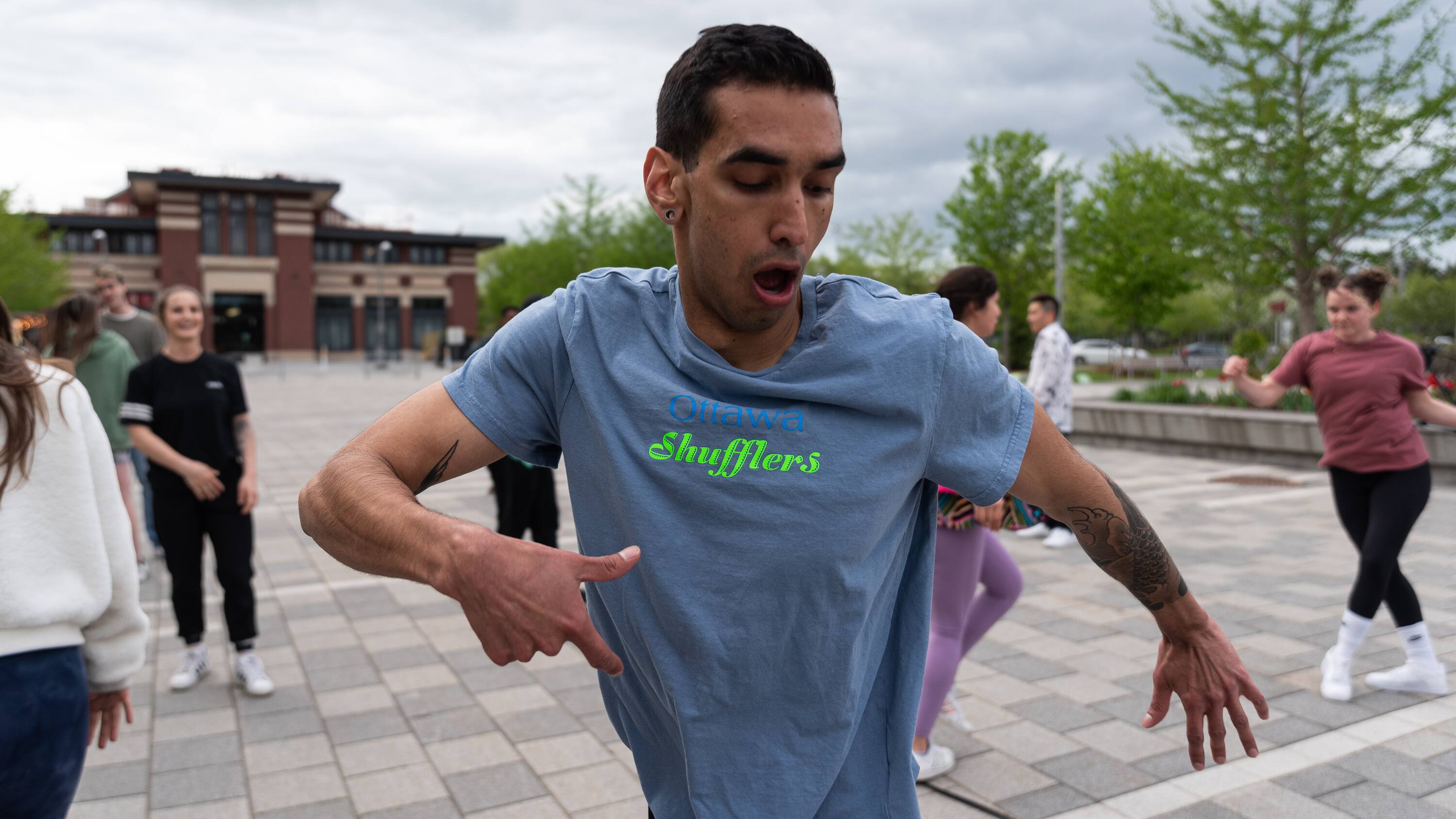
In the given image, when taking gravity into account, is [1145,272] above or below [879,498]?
above

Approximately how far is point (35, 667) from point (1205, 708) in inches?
93.4

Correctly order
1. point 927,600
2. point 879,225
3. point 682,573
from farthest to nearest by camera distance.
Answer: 1. point 879,225
2. point 927,600
3. point 682,573

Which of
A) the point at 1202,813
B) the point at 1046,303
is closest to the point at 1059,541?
the point at 1046,303

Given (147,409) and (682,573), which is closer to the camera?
(682,573)

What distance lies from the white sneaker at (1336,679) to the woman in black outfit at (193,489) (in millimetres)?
5304

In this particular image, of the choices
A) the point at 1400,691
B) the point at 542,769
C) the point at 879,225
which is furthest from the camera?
the point at 879,225

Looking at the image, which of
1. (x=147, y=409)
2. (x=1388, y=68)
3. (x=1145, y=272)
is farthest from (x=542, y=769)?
(x=1145, y=272)

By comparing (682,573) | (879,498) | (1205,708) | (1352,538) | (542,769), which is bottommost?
(542,769)

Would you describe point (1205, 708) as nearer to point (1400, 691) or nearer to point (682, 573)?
point (682, 573)

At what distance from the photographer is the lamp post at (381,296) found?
49531 millimetres

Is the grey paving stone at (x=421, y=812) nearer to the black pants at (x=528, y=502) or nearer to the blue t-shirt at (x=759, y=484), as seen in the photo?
the blue t-shirt at (x=759, y=484)

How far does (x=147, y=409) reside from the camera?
5.25 meters

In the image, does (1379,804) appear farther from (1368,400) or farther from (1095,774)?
(1368,400)

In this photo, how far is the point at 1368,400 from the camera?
5133mm
